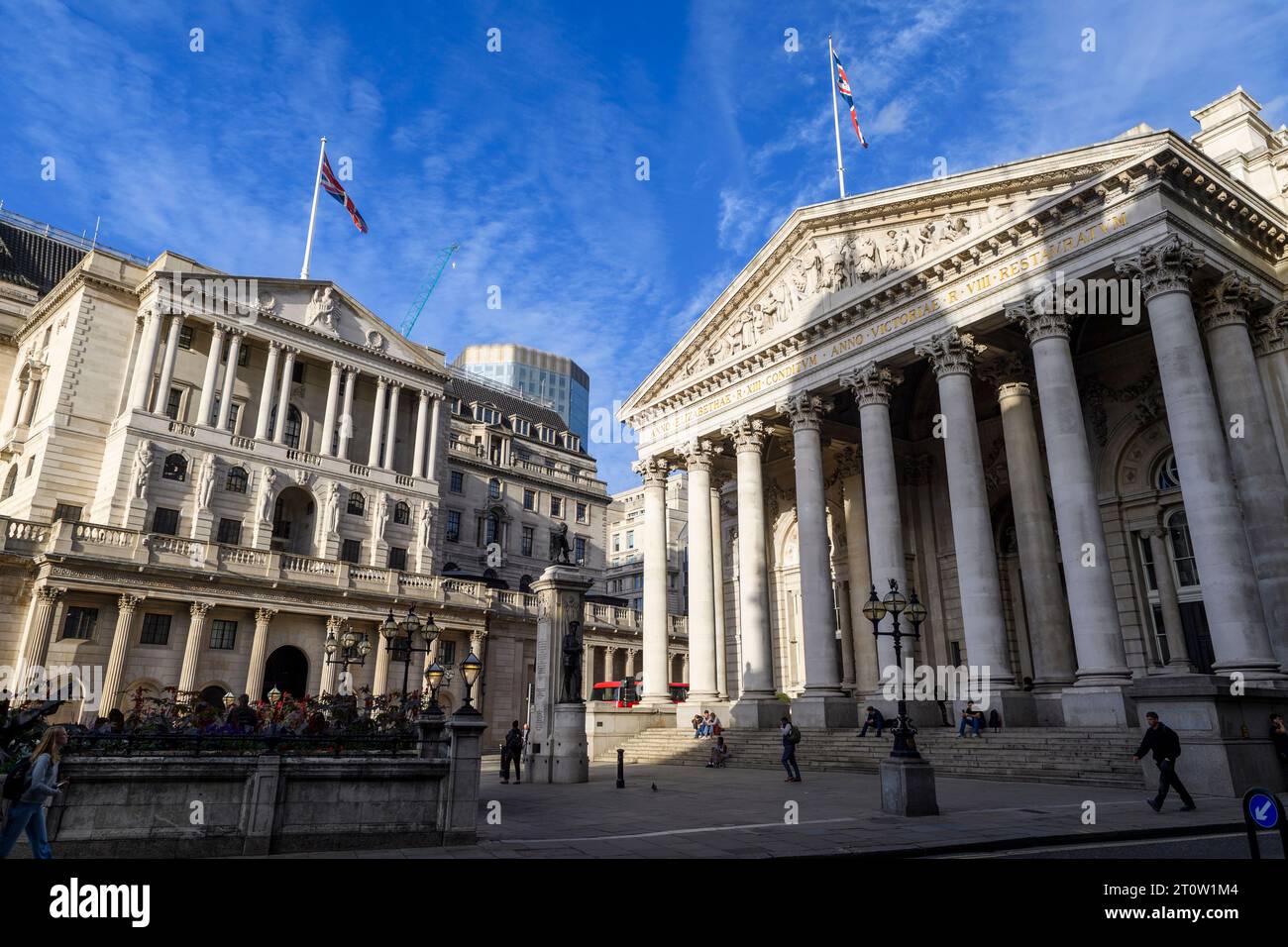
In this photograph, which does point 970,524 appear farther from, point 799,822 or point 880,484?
point 799,822

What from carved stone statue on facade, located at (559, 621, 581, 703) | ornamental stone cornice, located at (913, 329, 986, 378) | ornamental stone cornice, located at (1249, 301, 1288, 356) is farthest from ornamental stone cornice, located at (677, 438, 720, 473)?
ornamental stone cornice, located at (1249, 301, 1288, 356)

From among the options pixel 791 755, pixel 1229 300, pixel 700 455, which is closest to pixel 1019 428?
pixel 1229 300

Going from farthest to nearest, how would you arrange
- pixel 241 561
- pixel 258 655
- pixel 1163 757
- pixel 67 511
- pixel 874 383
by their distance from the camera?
pixel 67 511, pixel 241 561, pixel 258 655, pixel 874 383, pixel 1163 757

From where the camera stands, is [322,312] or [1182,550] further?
[322,312]

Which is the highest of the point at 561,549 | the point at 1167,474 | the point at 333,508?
the point at 333,508

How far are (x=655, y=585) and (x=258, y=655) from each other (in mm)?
19959

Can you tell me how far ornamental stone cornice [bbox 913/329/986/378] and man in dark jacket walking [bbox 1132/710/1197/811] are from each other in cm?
1523

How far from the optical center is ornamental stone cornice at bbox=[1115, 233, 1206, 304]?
23172mm

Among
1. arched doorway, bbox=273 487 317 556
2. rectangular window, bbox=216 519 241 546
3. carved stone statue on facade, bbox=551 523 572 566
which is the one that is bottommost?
carved stone statue on facade, bbox=551 523 572 566

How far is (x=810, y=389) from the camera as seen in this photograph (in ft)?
109

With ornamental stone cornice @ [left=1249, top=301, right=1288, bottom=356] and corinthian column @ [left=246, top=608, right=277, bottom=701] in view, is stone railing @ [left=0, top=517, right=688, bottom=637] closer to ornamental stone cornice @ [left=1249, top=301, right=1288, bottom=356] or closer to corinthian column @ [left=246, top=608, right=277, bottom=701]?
corinthian column @ [left=246, top=608, right=277, bottom=701]

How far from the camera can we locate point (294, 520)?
159 feet

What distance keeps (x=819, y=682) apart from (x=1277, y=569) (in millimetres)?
14639
